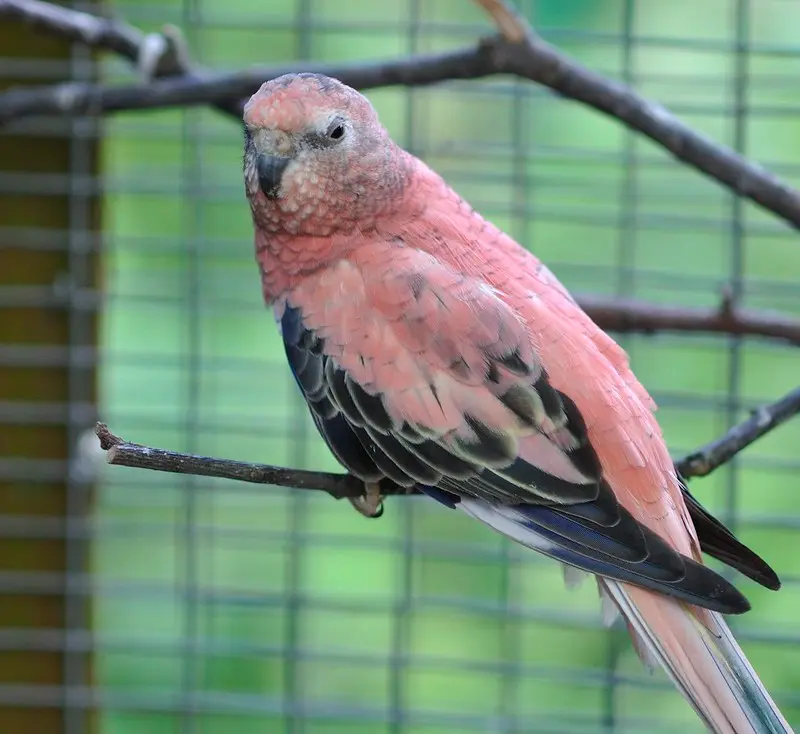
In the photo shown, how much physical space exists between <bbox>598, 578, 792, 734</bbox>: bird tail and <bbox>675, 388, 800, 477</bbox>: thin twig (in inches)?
4.8

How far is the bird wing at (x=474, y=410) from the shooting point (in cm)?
80

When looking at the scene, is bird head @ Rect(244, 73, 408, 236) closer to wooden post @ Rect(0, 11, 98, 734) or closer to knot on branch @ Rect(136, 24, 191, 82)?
knot on branch @ Rect(136, 24, 191, 82)

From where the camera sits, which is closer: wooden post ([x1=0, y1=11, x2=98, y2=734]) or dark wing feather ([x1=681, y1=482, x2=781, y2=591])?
dark wing feather ([x1=681, y1=482, x2=781, y2=591])

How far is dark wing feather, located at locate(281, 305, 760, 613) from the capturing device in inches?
30.5

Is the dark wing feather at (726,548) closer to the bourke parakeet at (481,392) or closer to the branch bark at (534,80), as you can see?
the bourke parakeet at (481,392)

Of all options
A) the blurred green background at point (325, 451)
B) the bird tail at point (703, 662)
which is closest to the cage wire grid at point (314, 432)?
the blurred green background at point (325, 451)

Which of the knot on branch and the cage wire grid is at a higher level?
the knot on branch

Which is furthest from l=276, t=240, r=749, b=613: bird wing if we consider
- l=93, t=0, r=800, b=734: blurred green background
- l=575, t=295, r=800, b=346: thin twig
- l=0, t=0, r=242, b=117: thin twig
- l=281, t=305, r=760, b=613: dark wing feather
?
l=93, t=0, r=800, b=734: blurred green background

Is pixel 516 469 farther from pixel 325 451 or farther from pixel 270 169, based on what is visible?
pixel 325 451

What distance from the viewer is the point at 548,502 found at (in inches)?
31.8

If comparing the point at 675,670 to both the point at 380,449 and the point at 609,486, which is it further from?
the point at 380,449

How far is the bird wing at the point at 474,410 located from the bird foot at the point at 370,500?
0.07 ft

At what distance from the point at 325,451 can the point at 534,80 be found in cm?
76

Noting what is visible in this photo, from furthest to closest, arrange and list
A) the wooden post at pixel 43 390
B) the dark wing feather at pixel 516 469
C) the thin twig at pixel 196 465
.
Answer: the wooden post at pixel 43 390, the dark wing feather at pixel 516 469, the thin twig at pixel 196 465
